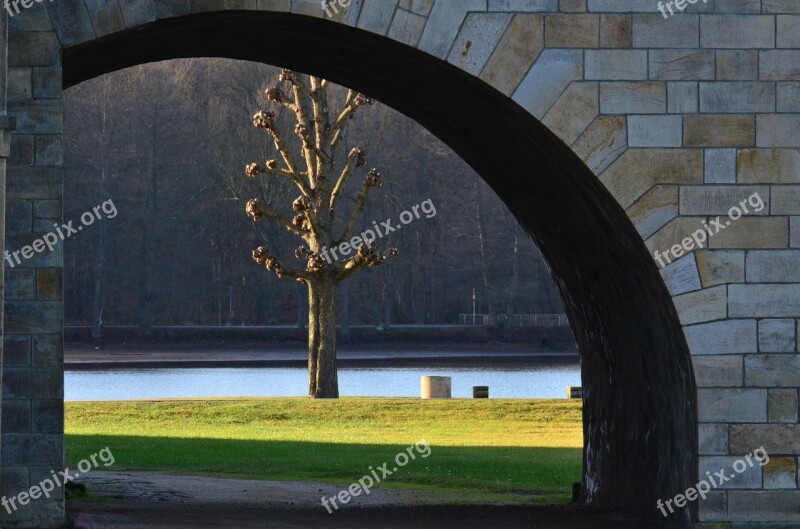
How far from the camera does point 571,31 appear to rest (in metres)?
9.28

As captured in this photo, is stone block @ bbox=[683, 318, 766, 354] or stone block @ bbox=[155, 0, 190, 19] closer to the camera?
stone block @ bbox=[155, 0, 190, 19]

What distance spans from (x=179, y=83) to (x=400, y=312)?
50.4 feet

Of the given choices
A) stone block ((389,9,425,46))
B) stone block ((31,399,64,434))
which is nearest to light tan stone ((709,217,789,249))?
stone block ((389,9,425,46))

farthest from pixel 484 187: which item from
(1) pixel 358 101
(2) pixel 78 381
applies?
(1) pixel 358 101

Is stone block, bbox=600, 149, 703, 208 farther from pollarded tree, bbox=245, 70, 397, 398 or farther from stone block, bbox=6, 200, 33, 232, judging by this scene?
pollarded tree, bbox=245, 70, 397, 398

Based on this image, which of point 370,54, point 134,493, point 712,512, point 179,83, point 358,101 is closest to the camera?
point 712,512

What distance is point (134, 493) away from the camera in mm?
13562

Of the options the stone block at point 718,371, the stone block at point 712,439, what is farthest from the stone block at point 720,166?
the stone block at point 712,439

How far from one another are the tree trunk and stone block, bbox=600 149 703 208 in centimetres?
1721

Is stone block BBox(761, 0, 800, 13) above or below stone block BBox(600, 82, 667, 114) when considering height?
above

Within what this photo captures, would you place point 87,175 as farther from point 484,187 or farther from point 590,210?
point 590,210

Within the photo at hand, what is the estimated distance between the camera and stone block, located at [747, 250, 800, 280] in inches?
373

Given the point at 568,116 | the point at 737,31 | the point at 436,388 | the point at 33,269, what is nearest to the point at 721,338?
the point at 568,116

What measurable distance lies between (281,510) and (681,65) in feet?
17.9
